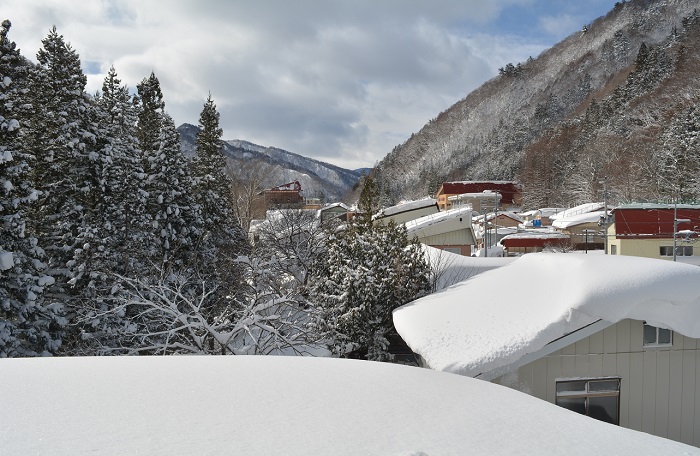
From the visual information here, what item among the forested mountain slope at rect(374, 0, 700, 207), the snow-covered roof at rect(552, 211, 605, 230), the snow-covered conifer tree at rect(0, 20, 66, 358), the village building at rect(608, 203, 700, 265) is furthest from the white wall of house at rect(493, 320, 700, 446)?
the forested mountain slope at rect(374, 0, 700, 207)

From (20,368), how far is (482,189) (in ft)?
297

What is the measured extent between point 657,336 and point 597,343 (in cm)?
107

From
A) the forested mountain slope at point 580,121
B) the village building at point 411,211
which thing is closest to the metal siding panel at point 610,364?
the village building at point 411,211

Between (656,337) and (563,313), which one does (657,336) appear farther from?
(563,313)

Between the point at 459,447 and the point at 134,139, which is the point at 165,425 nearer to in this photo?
the point at 459,447

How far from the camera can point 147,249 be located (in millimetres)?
19734

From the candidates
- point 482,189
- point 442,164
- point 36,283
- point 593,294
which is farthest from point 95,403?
point 442,164

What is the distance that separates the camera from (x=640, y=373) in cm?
745

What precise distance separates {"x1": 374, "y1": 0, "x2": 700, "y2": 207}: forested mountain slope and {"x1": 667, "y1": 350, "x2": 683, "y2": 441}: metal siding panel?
143ft

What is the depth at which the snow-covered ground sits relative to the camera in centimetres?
322

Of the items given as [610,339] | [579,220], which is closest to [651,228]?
[579,220]

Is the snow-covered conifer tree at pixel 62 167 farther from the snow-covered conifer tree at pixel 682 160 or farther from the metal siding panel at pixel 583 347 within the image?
the snow-covered conifer tree at pixel 682 160

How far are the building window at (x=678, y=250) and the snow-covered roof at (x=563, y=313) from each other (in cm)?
2431

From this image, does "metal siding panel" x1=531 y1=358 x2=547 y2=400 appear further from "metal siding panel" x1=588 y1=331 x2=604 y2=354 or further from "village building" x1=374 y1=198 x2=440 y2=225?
"village building" x1=374 y1=198 x2=440 y2=225
